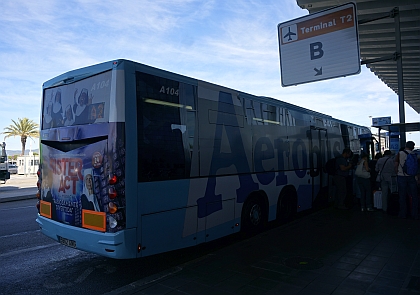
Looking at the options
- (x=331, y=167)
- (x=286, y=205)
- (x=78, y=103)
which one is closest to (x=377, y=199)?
(x=331, y=167)

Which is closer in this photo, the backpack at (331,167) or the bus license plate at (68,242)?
the bus license plate at (68,242)

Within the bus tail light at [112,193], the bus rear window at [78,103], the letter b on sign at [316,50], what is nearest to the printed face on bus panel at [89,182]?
the bus tail light at [112,193]

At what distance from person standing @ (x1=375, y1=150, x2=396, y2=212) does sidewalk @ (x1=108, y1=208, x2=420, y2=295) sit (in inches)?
76.8

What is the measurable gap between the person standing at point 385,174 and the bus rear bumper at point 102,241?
761cm

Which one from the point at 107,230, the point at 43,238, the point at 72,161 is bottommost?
the point at 43,238

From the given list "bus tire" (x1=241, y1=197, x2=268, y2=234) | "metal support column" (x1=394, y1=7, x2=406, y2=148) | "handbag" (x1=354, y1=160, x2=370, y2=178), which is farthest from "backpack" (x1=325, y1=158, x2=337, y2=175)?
"bus tire" (x1=241, y1=197, x2=268, y2=234)

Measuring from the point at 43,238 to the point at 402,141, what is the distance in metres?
9.41

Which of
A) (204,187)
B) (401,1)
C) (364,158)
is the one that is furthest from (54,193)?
(401,1)

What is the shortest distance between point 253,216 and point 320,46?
13.7 ft

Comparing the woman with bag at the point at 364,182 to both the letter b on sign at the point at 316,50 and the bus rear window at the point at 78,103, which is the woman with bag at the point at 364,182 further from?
the bus rear window at the point at 78,103

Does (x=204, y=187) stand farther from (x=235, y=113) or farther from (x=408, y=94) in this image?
(x=408, y=94)

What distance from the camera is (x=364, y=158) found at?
9.95 meters

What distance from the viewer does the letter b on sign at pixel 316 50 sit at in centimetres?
770

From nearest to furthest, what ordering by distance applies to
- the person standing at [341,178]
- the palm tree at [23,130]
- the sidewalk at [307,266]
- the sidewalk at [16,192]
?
the sidewalk at [307,266]
the person standing at [341,178]
the sidewalk at [16,192]
the palm tree at [23,130]
